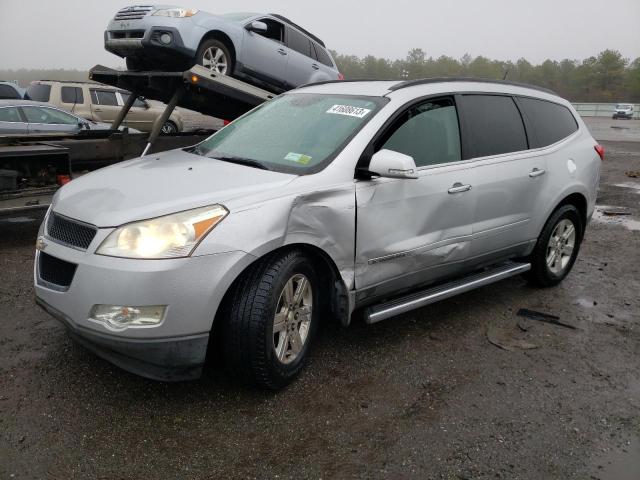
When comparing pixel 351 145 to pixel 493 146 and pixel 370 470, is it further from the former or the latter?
pixel 370 470

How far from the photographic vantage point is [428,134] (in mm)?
3799

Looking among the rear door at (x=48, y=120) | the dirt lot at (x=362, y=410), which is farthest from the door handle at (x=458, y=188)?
the rear door at (x=48, y=120)

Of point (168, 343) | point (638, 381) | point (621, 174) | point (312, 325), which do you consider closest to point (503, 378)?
point (638, 381)

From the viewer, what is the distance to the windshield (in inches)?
134

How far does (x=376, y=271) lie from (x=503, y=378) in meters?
1.01

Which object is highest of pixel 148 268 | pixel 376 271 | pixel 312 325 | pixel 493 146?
pixel 493 146

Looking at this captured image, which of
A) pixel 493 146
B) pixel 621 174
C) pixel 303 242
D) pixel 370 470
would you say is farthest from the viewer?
pixel 621 174

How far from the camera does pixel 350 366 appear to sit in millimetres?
3492

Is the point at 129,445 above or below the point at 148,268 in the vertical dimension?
below

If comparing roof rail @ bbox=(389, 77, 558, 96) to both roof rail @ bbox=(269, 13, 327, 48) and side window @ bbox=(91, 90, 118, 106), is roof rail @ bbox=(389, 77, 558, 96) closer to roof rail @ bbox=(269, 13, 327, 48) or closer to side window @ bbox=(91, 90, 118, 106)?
roof rail @ bbox=(269, 13, 327, 48)

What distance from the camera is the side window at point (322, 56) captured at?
394 inches

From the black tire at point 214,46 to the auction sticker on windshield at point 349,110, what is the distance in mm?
4449

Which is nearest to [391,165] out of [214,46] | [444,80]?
[444,80]

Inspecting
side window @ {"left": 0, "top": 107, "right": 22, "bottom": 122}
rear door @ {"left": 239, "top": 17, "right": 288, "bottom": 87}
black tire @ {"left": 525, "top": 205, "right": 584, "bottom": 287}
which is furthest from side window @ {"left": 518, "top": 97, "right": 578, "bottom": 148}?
side window @ {"left": 0, "top": 107, "right": 22, "bottom": 122}
